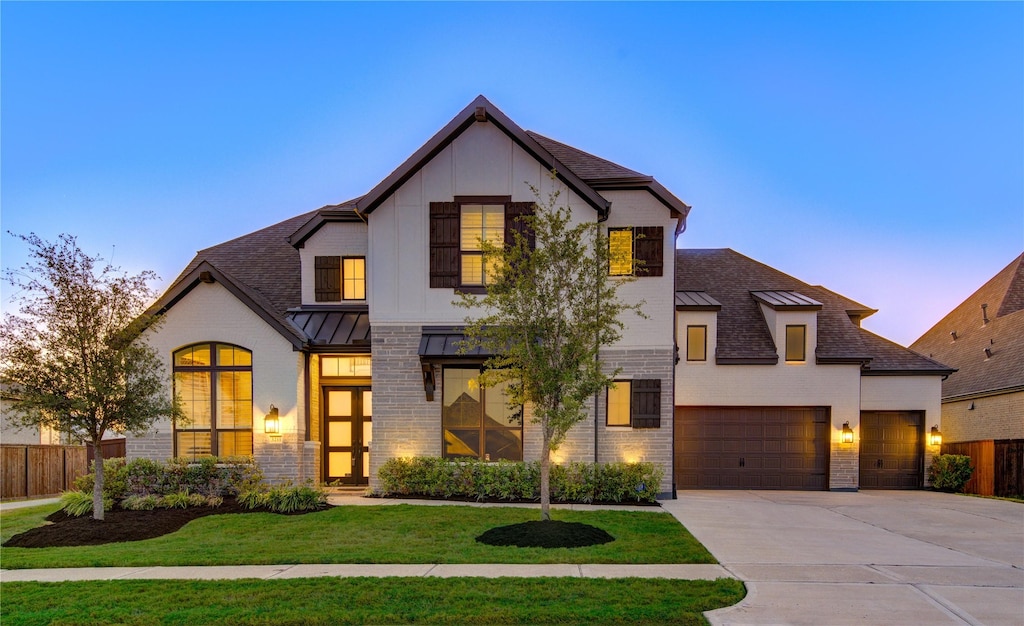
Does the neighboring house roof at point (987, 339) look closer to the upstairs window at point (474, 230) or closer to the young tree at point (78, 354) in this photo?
the upstairs window at point (474, 230)

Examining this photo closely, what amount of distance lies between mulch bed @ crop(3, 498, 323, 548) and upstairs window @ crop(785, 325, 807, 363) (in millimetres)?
13384

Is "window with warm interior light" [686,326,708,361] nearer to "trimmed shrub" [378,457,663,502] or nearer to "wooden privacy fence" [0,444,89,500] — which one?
"trimmed shrub" [378,457,663,502]

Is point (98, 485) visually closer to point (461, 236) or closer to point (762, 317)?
point (461, 236)

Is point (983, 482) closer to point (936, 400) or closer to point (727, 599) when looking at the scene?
point (936, 400)

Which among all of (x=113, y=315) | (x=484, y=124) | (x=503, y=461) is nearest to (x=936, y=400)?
(x=503, y=461)

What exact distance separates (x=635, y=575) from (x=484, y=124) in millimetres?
10262

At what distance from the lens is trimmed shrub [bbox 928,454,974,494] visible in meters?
18.0

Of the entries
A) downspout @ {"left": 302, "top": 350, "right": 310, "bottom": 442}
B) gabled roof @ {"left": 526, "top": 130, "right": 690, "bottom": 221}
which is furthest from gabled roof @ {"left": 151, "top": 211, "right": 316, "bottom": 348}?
gabled roof @ {"left": 526, "top": 130, "right": 690, "bottom": 221}

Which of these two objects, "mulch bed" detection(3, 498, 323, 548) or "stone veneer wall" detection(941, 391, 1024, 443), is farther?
"stone veneer wall" detection(941, 391, 1024, 443)

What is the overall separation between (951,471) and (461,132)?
53.7 feet

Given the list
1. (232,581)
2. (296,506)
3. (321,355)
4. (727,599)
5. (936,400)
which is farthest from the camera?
(936,400)

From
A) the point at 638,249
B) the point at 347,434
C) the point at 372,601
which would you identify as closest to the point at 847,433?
the point at 638,249

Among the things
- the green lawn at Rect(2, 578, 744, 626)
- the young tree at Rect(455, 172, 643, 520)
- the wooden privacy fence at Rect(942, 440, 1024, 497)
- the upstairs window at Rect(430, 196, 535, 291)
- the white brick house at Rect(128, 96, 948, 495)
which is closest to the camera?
Result: the green lawn at Rect(2, 578, 744, 626)

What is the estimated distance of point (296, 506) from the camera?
11.9 m
